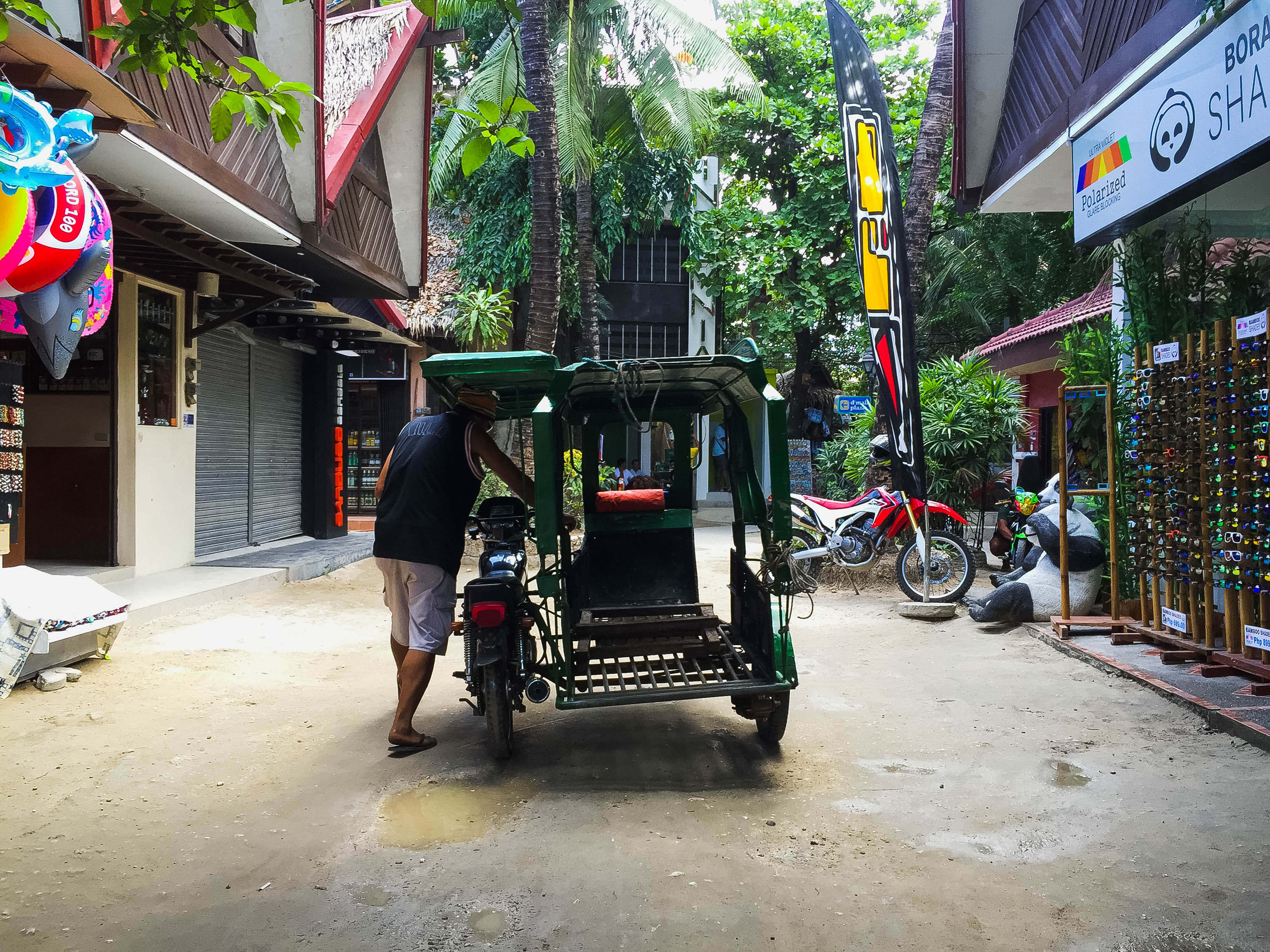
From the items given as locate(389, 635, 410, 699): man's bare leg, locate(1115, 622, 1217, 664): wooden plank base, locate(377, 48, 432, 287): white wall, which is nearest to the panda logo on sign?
locate(1115, 622, 1217, 664): wooden plank base

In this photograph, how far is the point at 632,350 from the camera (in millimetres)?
25547

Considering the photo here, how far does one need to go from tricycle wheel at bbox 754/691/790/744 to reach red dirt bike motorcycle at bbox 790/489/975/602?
3955mm

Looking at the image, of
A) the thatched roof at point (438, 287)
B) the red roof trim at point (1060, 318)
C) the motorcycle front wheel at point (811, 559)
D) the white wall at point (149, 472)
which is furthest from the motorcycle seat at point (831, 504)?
the thatched roof at point (438, 287)

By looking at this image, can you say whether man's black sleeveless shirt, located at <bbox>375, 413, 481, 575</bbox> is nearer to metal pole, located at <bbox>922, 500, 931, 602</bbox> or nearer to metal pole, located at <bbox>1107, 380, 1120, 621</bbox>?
metal pole, located at <bbox>1107, 380, 1120, 621</bbox>

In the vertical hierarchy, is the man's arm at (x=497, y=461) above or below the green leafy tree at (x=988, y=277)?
below

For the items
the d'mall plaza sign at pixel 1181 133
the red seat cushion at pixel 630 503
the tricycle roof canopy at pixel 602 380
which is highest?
the d'mall plaza sign at pixel 1181 133

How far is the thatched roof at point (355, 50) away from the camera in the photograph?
1162 cm

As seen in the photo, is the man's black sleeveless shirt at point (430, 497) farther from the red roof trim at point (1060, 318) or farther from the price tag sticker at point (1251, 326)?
the red roof trim at point (1060, 318)

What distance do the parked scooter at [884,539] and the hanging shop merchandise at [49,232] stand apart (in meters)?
6.21

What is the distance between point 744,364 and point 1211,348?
315 cm

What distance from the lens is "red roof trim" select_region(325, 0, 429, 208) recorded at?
1069 centimetres

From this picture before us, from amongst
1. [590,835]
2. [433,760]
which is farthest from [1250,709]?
[433,760]

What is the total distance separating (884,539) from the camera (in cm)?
1045

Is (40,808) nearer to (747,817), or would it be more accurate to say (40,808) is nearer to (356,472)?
(747,817)
